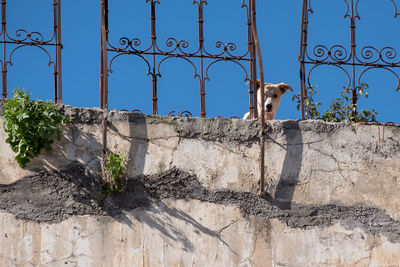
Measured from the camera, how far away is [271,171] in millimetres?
6148

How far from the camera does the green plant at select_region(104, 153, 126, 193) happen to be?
228 inches

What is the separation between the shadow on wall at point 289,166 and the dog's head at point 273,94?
1.87 meters

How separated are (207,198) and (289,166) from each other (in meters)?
0.76

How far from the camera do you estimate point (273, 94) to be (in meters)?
8.26

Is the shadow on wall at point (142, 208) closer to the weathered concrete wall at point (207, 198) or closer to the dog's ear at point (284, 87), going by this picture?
the weathered concrete wall at point (207, 198)

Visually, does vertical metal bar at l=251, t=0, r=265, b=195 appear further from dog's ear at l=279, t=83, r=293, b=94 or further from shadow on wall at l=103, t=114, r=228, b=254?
dog's ear at l=279, t=83, r=293, b=94

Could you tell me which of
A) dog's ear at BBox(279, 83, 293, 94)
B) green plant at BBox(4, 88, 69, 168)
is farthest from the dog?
green plant at BBox(4, 88, 69, 168)

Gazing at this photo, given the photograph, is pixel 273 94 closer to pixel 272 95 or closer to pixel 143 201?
pixel 272 95

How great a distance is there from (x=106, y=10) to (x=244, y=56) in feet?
4.13

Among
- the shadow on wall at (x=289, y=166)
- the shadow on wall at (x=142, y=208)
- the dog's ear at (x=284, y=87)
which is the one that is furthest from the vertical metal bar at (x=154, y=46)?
the dog's ear at (x=284, y=87)

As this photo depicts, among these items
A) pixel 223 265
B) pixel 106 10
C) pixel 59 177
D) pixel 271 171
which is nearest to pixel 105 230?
pixel 59 177

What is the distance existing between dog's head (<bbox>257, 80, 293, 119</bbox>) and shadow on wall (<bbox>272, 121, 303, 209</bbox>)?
187 cm

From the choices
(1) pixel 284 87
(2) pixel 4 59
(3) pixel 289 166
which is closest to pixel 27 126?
(2) pixel 4 59

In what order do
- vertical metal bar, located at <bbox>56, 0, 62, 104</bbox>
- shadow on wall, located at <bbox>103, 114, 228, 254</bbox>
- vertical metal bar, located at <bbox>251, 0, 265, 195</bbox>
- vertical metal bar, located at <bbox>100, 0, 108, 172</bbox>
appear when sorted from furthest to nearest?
vertical metal bar, located at <bbox>56, 0, 62, 104</bbox>
vertical metal bar, located at <bbox>251, 0, 265, 195</bbox>
vertical metal bar, located at <bbox>100, 0, 108, 172</bbox>
shadow on wall, located at <bbox>103, 114, 228, 254</bbox>
